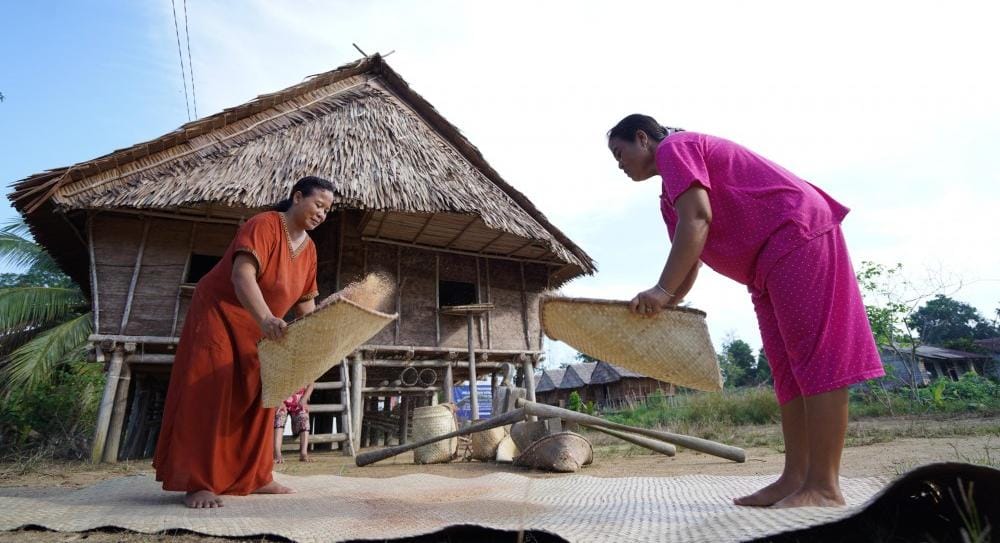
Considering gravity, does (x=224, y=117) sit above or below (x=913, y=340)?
above

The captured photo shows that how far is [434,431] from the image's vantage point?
6.44m

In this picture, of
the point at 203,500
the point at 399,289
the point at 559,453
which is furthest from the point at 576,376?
the point at 203,500

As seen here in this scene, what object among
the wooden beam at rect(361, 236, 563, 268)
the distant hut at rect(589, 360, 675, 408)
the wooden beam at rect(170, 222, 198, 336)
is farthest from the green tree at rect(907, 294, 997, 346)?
the wooden beam at rect(170, 222, 198, 336)

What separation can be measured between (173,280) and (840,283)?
8168 mm

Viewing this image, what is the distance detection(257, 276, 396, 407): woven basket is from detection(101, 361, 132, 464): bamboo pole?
6.32 m

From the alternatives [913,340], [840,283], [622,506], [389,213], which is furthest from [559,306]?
[913,340]

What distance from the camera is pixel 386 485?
289cm

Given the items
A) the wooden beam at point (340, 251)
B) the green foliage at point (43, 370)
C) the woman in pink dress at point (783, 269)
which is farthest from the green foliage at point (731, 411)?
the green foliage at point (43, 370)

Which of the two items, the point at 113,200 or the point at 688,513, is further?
the point at 113,200

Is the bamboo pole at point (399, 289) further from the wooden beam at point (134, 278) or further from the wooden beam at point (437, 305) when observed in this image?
the wooden beam at point (134, 278)

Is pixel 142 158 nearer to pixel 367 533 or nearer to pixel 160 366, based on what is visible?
pixel 160 366

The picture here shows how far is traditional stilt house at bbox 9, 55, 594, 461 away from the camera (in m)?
7.08

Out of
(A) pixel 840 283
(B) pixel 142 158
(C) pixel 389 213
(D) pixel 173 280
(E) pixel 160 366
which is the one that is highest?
(B) pixel 142 158

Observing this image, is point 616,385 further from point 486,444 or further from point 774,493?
point 774,493
